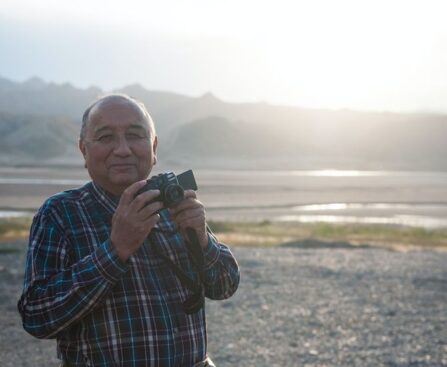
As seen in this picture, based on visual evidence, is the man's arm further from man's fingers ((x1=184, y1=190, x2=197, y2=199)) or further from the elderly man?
man's fingers ((x1=184, y1=190, x2=197, y2=199))

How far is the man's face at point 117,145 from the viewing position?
7.59 feet

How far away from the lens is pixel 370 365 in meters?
6.92

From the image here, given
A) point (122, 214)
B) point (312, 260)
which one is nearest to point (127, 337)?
point (122, 214)

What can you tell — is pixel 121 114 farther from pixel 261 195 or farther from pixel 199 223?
pixel 261 195

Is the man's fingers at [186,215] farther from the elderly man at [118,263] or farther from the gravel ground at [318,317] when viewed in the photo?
the gravel ground at [318,317]

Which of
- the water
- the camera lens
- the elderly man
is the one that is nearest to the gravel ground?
the elderly man

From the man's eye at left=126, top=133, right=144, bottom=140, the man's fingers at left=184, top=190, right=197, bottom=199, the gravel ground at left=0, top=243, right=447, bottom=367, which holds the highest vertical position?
the man's eye at left=126, top=133, right=144, bottom=140

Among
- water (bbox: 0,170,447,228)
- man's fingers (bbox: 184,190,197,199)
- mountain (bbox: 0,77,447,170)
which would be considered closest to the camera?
man's fingers (bbox: 184,190,197,199)

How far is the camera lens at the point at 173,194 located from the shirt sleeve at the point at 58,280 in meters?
0.23

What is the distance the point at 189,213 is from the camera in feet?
7.39

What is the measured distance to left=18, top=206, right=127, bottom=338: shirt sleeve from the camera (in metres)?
2.07

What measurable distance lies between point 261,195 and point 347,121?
382ft

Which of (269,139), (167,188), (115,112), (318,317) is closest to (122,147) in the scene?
(115,112)

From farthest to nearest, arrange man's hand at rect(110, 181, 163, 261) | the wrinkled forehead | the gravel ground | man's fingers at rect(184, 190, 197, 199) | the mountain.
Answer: the mountain → the gravel ground → the wrinkled forehead → man's fingers at rect(184, 190, 197, 199) → man's hand at rect(110, 181, 163, 261)
